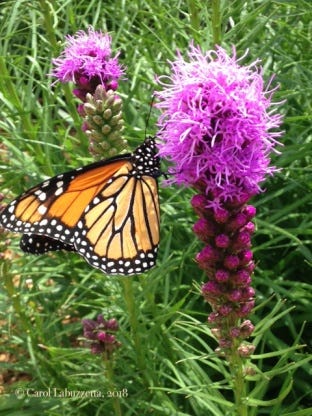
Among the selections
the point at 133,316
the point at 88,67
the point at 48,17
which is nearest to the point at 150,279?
the point at 133,316

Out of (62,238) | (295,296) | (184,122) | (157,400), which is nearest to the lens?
(184,122)

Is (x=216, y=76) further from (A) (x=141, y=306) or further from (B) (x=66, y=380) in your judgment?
(B) (x=66, y=380)

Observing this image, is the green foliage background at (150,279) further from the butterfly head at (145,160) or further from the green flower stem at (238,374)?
the green flower stem at (238,374)

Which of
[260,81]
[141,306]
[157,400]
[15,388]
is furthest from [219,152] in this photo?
[15,388]

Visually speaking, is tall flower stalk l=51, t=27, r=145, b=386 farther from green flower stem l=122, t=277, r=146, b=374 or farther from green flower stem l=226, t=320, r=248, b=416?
A: green flower stem l=226, t=320, r=248, b=416

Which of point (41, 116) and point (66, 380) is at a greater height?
A: point (41, 116)

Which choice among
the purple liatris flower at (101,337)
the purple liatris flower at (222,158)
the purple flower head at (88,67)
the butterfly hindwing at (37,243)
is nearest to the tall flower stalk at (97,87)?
the purple flower head at (88,67)
